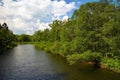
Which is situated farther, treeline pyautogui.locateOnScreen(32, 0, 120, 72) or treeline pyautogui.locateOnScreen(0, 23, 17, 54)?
treeline pyautogui.locateOnScreen(0, 23, 17, 54)

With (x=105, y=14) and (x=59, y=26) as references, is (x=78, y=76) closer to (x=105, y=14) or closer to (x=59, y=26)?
(x=105, y=14)

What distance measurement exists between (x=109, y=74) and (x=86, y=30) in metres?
12.0

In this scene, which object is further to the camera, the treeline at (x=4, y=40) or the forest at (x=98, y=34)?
the treeline at (x=4, y=40)

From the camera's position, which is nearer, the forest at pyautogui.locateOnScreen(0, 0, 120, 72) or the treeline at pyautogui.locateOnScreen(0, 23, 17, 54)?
the forest at pyautogui.locateOnScreen(0, 0, 120, 72)

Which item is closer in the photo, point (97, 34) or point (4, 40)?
point (97, 34)

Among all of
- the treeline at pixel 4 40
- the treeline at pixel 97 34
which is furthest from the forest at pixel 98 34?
the treeline at pixel 4 40

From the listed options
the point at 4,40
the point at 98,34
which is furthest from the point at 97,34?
the point at 4,40

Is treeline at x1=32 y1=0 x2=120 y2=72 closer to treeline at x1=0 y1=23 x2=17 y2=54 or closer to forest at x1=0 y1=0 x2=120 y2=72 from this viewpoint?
forest at x1=0 y1=0 x2=120 y2=72

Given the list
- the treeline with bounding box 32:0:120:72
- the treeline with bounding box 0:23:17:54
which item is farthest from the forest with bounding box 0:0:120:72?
the treeline with bounding box 0:23:17:54

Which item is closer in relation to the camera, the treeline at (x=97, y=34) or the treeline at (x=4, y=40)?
the treeline at (x=97, y=34)

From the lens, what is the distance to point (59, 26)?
272 feet

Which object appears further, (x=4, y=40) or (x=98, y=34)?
(x=4, y=40)

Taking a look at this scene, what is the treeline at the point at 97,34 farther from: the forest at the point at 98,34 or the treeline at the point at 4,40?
the treeline at the point at 4,40

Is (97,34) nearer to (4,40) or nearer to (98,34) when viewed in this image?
(98,34)
